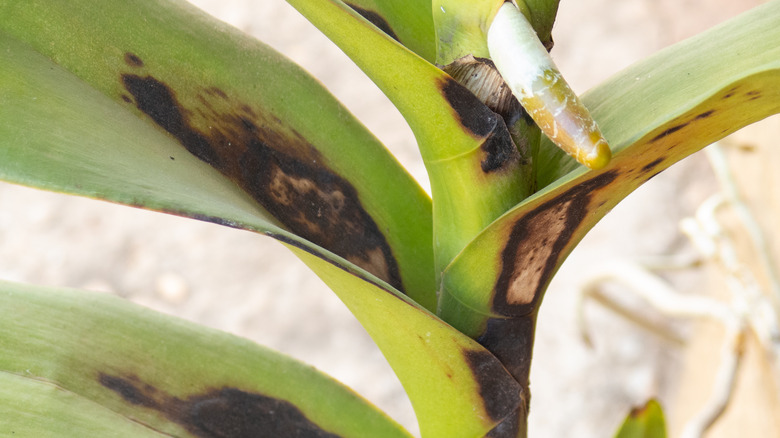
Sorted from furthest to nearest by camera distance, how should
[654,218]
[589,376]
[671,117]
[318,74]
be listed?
[318,74]
[654,218]
[589,376]
[671,117]

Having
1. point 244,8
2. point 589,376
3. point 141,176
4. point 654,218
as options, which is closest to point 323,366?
point 589,376

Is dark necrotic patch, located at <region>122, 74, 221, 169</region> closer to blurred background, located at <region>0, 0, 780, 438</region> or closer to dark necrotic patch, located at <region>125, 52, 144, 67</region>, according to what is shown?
dark necrotic patch, located at <region>125, 52, 144, 67</region>

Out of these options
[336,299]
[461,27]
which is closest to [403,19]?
[461,27]

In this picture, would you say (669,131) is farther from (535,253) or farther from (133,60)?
(133,60)

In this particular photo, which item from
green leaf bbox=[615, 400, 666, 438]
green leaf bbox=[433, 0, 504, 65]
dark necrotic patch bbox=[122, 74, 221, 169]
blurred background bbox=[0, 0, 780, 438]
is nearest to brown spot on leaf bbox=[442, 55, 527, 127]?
green leaf bbox=[433, 0, 504, 65]

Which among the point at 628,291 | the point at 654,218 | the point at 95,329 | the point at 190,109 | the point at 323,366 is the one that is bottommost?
the point at 323,366

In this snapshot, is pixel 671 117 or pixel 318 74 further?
pixel 318 74

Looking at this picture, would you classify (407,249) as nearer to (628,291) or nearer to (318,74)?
(628,291)
